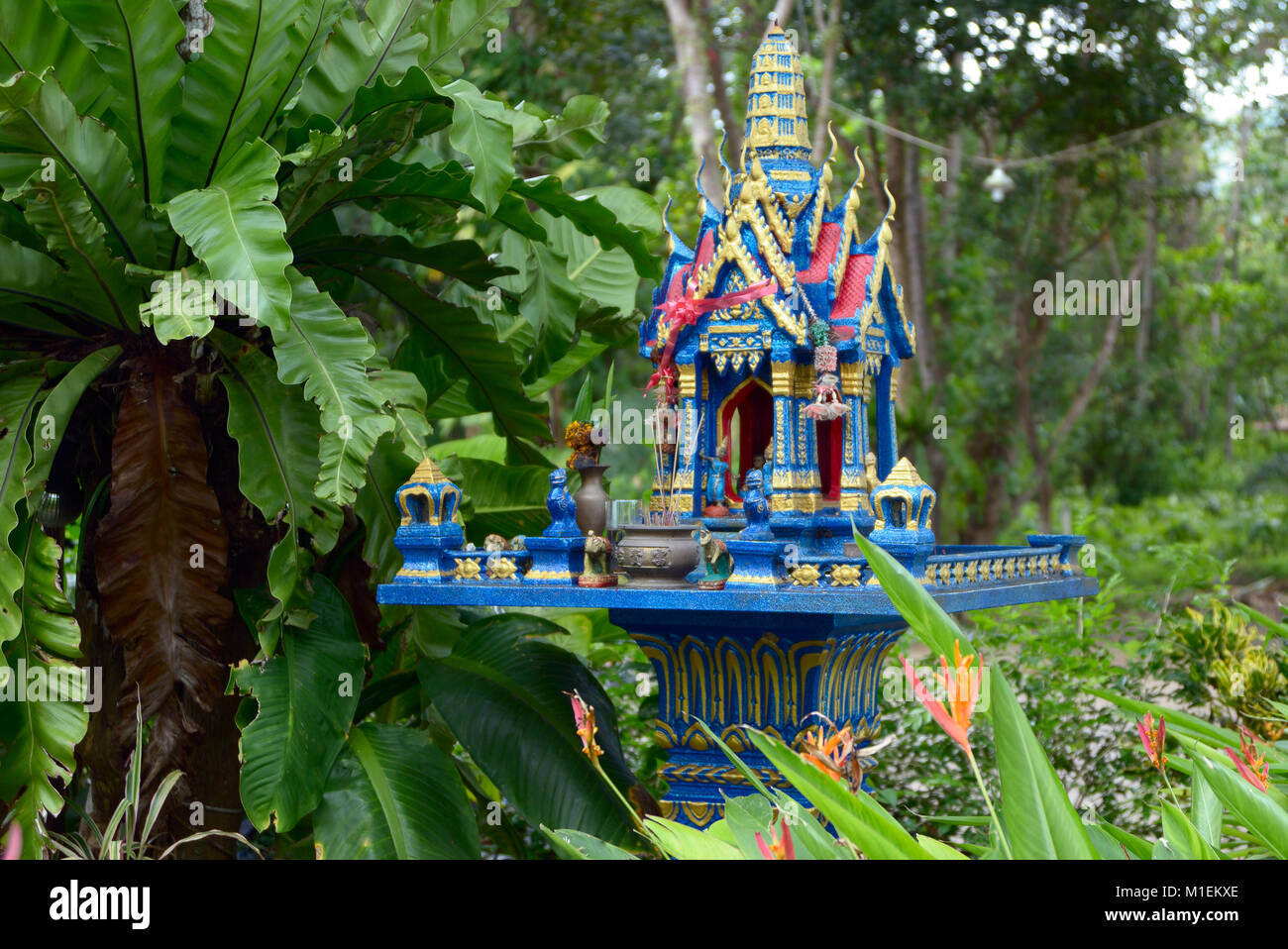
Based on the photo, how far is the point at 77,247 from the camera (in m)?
5.17

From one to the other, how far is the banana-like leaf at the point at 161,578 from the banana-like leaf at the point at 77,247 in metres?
0.42

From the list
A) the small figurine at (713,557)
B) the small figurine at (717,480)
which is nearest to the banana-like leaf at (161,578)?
the small figurine at (713,557)

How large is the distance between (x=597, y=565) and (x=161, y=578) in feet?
5.60

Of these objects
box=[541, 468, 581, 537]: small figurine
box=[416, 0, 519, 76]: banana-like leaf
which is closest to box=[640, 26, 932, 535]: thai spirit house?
box=[541, 468, 581, 537]: small figurine

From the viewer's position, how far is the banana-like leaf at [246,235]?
15.0 feet

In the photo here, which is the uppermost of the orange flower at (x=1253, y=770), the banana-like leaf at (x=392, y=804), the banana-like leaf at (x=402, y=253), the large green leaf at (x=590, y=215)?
the large green leaf at (x=590, y=215)

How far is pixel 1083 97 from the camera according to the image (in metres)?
14.0

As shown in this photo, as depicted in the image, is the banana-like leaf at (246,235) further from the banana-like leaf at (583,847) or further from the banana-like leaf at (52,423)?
the banana-like leaf at (583,847)

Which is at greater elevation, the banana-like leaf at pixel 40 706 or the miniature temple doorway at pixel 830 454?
the miniature temple doorway at pixel 830 454

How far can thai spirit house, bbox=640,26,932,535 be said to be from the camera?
5.67 m

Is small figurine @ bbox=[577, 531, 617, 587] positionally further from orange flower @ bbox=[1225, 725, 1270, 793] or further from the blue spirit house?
orange flower @ bbox=[1225, 725, 1270, 793]

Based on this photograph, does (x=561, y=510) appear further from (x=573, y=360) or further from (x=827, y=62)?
(x=827, y=62)

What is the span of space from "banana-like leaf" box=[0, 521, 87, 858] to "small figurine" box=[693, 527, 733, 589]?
2.37 meters
